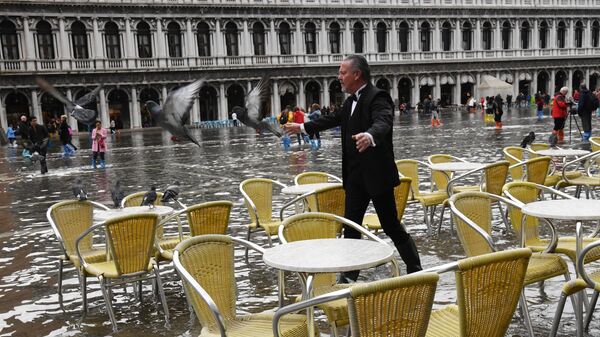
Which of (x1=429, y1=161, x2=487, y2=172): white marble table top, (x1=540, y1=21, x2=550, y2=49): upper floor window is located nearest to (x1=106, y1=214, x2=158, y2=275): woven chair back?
(x1=429, y1=161, x2=487, y2=172): white marble table top

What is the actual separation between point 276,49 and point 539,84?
24.0 metres

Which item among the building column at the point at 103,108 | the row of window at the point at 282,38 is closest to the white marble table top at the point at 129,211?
the building column at the point at 103,108

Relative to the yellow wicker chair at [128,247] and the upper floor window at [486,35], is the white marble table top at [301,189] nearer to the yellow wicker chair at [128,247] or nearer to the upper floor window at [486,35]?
the yellow wicker chair at [128,247]

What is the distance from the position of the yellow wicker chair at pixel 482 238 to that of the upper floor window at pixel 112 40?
123 feet

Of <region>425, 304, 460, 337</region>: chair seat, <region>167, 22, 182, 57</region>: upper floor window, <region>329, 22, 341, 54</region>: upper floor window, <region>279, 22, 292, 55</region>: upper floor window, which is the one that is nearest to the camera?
<region>425, 304, 460, 337</region>: chair seat

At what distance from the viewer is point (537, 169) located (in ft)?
21.0

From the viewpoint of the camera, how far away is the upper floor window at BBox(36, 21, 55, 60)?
36969 mm

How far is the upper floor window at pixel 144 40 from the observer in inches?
1558

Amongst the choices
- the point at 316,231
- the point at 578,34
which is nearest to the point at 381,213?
the point at 316,231

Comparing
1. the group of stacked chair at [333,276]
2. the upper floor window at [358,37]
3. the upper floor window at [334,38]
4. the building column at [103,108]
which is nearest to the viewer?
the group of stacked chair at [333,276]

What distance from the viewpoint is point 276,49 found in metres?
43.3

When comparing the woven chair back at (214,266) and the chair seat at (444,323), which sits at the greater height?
the woven chair back at (214,266)

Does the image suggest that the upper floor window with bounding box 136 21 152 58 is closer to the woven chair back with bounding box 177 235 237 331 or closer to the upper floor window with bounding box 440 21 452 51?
the upper floor window with bounding box 440 21 452 51

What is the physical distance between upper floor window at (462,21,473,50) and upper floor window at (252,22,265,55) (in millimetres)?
16449
